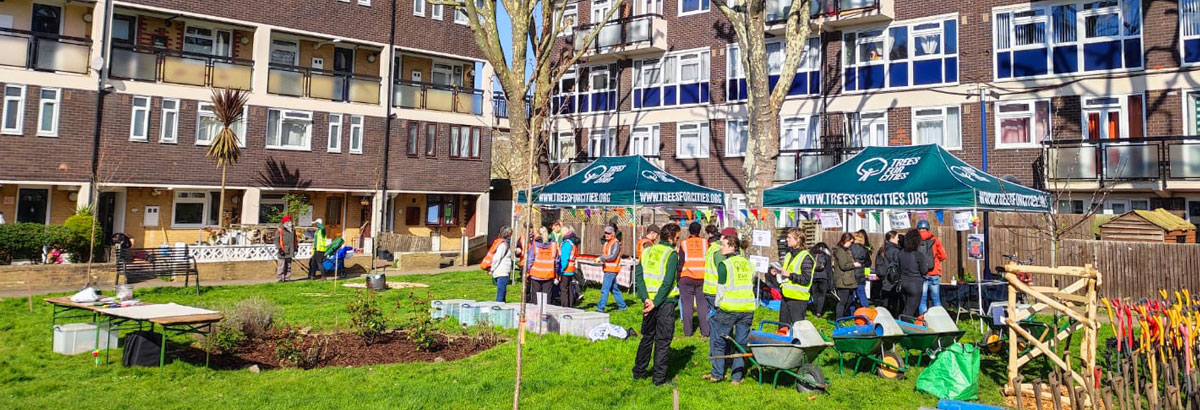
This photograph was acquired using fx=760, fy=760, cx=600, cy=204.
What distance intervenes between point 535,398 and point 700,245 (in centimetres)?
343

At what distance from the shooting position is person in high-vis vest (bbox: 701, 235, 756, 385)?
8148mm

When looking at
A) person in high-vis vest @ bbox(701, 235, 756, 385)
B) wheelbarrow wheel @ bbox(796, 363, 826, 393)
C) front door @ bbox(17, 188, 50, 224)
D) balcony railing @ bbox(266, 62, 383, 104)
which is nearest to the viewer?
wheelbarrow wheel @ bbox(796, 363, 826, 393)

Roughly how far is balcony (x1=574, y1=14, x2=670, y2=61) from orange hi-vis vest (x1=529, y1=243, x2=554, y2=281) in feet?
59.2

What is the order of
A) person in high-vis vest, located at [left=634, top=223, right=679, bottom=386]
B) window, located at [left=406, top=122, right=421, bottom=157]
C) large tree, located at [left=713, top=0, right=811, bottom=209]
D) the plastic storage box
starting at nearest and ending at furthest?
person in high-vis vest, located at [left=634, top=223, right=679, bottom=386] < the plastic storage box < large tree, located at [left=713, top=0, right=811, bottom=209] < window, located at [left=406, top=122, right=421, bottom=157]

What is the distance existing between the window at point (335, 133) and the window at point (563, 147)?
9062 mm

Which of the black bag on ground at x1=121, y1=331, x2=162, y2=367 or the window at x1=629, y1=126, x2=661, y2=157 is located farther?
the window at x1=629, y1=126, x2=661, y2=157

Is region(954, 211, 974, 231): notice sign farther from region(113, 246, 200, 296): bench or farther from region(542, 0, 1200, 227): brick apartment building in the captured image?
region(113, 246, 200, 296): bench

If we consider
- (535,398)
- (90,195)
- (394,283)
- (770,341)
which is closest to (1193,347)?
(770,341)

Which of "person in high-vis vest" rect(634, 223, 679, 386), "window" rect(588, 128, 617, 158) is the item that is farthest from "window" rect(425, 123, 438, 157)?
"person in high-vis vest" rect(634, 223, 679, 386)

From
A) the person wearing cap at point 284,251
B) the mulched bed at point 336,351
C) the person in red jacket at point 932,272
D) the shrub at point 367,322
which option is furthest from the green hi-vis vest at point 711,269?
the person wearing cap at point 284,251

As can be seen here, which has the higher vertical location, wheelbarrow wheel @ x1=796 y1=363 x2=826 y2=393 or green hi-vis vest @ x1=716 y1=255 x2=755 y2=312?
green hi-vis vest @ x1=716 y1=255 x2=755 y2=312

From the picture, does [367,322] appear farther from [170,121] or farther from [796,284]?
[170,121]

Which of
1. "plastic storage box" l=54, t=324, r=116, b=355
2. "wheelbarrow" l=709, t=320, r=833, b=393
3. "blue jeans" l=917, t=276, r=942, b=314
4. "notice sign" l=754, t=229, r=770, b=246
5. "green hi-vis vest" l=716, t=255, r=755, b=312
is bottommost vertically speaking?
"plastic storage box" l=54, t=324, r=116, b=355

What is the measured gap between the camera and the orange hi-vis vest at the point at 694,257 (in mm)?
9930
